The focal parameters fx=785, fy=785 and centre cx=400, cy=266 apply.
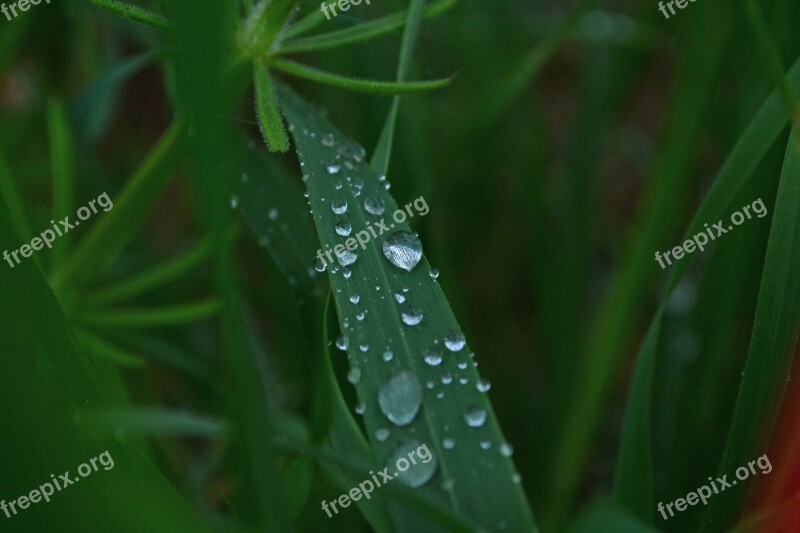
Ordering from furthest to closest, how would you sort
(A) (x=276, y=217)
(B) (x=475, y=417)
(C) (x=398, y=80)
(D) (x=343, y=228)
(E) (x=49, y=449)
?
(A) (x=276, y=217), (C) (x=398, y=80), (D) (x=343, y=228), (B) (x=475, y=417), (E) (x=49, y=449)

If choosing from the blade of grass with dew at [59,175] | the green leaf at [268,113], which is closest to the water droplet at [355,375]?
the green leaf at [268,113]

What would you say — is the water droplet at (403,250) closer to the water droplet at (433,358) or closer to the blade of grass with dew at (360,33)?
the water droplet at (433,358)

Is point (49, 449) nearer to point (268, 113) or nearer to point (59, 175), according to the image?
point (268, 113)

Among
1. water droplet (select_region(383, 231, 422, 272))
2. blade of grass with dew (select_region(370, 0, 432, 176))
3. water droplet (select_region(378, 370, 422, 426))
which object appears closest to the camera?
water droplet (select_region(378, 370, 422, 426))

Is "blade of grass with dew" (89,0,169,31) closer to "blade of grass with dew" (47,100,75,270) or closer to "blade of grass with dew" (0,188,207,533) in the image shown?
"blade of grass with dew" (0,188,207,533)

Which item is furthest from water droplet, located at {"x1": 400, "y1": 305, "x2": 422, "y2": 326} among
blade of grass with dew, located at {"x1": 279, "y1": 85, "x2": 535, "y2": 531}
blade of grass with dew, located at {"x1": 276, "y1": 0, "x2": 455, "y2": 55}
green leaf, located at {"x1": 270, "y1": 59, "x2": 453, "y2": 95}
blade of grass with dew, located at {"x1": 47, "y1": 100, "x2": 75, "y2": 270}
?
blade of grass with dew, located at {"x1": 47, "y1": 100, "x2": 75, "y2": 270}

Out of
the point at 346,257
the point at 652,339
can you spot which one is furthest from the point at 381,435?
the point at 652,339

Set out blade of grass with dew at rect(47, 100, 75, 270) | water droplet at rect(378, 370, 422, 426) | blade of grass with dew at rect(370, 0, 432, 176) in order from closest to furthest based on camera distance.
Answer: water droplet at rect(378, 370, 422, 426), blade of grass with dew at rect(370, 0, 432, 176), blade of grass with dew at rect(47, 100, 75, 270)
